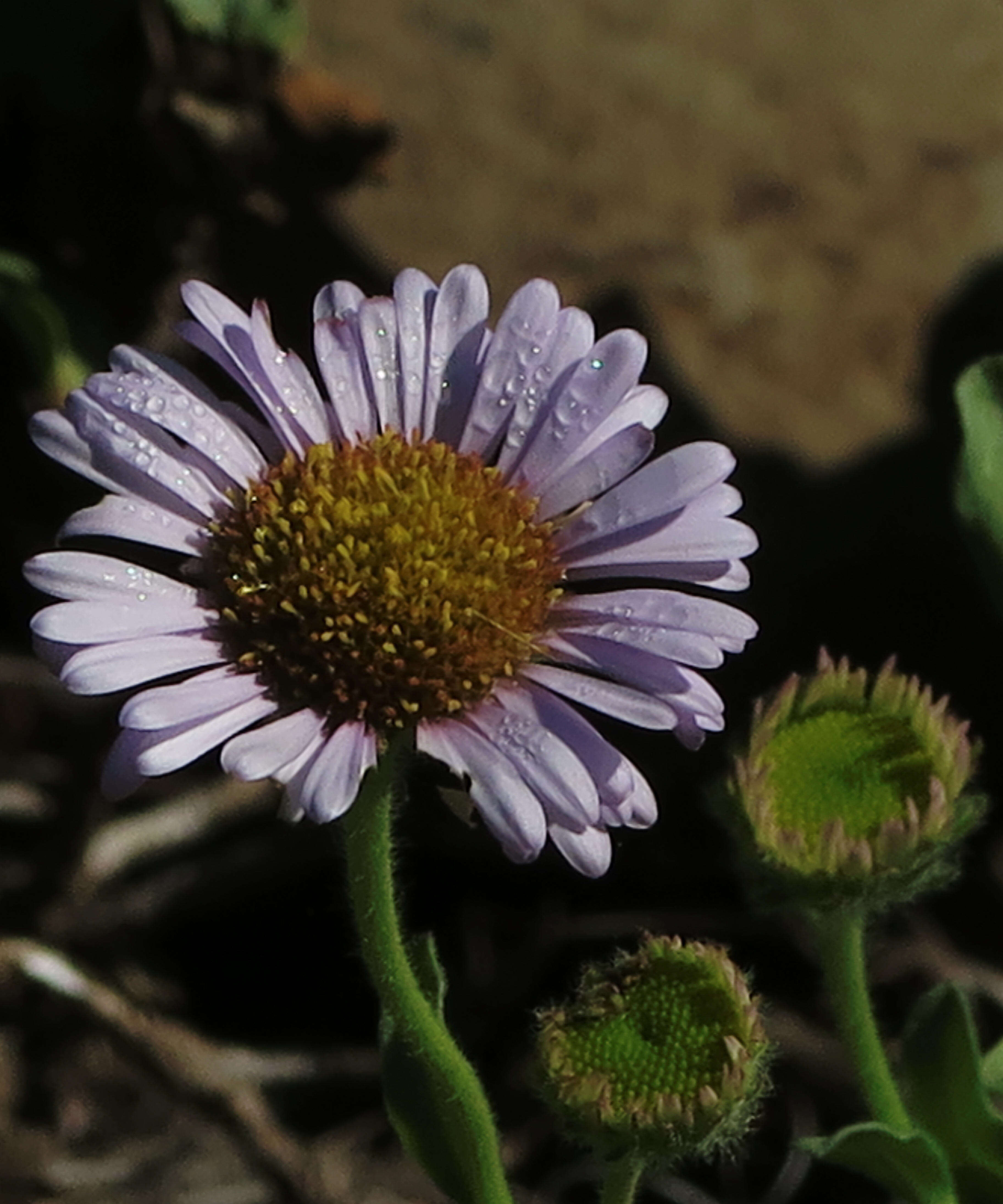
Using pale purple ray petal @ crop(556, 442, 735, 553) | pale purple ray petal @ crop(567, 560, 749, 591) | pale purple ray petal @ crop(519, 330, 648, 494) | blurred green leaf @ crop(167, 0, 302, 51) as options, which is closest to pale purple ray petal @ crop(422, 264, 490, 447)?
pale purple ray petal @ crop(519, 330, 648, 494)

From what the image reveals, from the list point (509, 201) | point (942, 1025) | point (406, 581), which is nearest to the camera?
point (406, 581)

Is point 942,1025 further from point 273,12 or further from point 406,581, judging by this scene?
point 273,12

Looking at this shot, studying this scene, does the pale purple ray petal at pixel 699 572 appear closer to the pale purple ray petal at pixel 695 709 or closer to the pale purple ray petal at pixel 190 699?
the pale purple ray petal at pixel 695 709

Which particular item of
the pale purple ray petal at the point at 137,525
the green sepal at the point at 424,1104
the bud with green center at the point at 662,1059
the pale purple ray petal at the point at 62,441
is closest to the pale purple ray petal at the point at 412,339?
the pale purple ray petal at the point at 137,525

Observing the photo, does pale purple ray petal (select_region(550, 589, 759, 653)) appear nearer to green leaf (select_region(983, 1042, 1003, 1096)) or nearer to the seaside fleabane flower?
the seaside fleabane flower

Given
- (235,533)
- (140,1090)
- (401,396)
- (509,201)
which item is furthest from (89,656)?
(509,201)

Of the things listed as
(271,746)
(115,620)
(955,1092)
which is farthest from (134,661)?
(955,1092)
